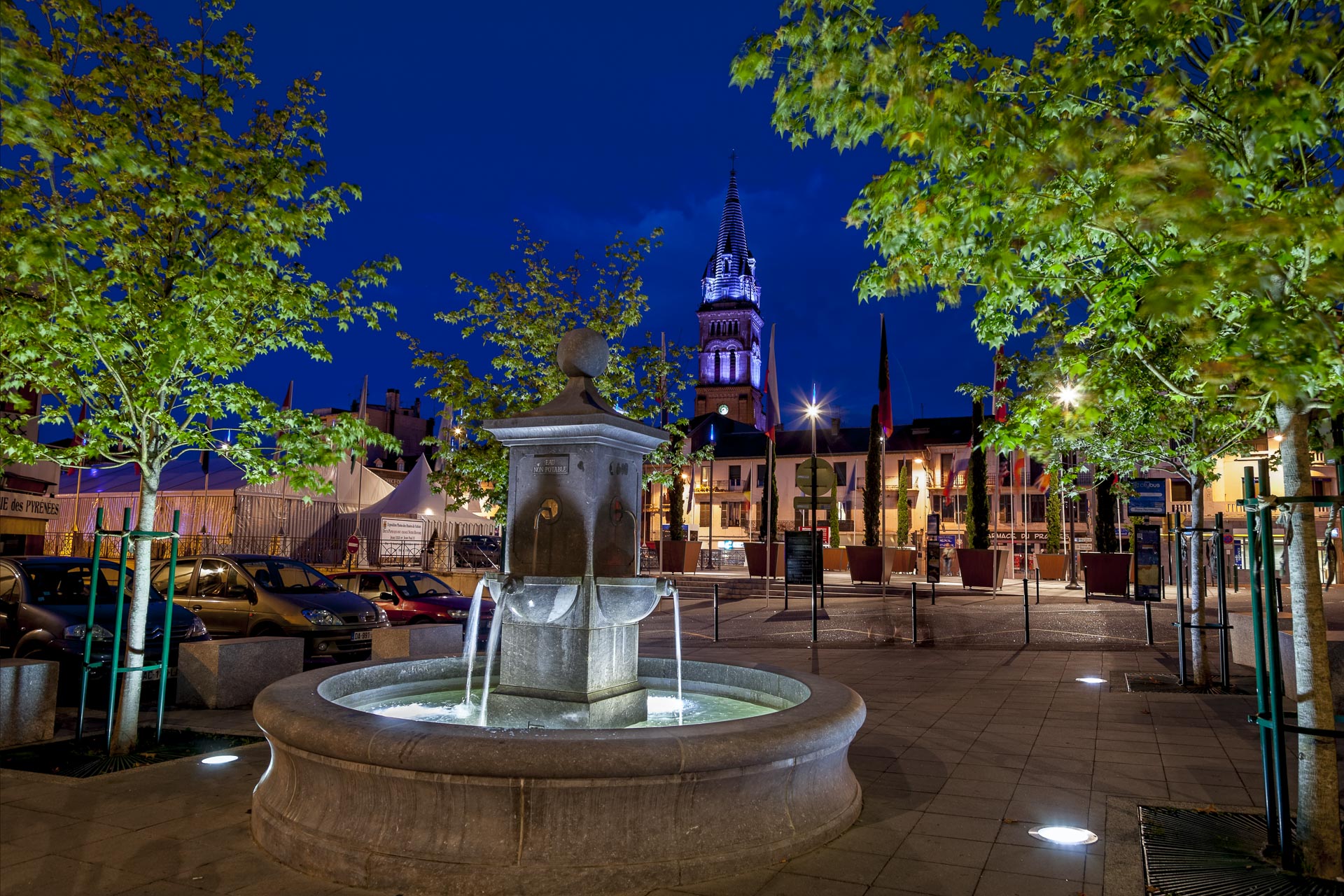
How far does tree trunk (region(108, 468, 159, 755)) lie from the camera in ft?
22.7

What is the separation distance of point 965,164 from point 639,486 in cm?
329

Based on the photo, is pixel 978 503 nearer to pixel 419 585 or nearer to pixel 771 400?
pixel 771 400

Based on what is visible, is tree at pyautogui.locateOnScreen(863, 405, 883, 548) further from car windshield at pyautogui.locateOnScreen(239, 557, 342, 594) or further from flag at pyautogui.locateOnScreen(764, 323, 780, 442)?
car windshield at pyautogui.locateOnScreen(239, 557, 342, 594)

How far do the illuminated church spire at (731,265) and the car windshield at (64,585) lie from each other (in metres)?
109

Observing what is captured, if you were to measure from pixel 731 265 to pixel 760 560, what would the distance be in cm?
9182

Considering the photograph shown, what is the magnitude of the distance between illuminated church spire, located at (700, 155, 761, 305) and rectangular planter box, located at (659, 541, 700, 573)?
8331 cm

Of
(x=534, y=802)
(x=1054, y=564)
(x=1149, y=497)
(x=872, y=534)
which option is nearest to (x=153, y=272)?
(x=534, y=802)

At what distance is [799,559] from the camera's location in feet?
70.6

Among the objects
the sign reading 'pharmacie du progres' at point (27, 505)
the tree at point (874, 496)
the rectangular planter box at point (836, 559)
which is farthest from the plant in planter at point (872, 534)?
the sign reading 'pharmacie du progres' at point (27, 505)

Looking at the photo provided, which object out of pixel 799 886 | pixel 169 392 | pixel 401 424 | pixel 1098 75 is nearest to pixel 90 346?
pixel 169 392

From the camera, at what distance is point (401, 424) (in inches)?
2717

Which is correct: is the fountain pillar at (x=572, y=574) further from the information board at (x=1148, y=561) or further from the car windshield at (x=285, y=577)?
the information board at (x=1148, y=561)

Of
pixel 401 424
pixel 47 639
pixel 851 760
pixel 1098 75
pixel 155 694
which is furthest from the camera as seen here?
pixel 401 424

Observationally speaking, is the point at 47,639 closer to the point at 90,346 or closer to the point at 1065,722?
the point at 90,346
